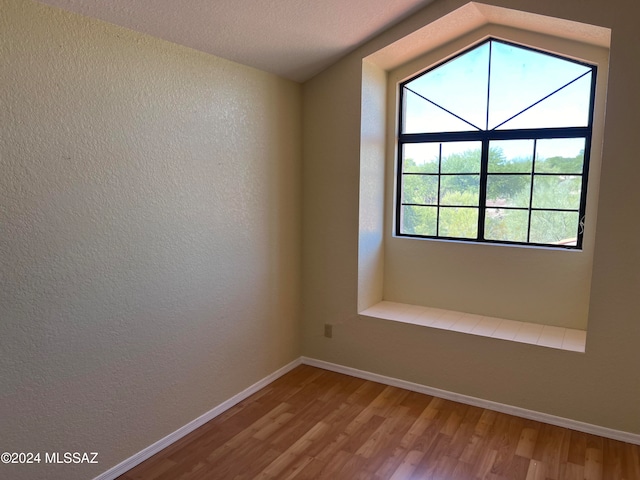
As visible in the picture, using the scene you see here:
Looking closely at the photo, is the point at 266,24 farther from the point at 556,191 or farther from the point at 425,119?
the point at 556,191

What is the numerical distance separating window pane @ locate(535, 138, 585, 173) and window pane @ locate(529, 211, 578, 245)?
31 centimetres

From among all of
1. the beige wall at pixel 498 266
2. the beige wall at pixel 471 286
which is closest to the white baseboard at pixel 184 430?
the beige wall at pixel 471 286

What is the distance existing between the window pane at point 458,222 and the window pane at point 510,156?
1.18 feet

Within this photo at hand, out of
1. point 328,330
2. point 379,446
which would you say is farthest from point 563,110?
point 379,446

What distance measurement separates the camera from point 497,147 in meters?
3.33

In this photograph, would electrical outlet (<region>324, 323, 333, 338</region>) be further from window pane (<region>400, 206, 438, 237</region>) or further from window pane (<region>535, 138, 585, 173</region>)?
window pane (<region>535, 138, 585, 173</region>)

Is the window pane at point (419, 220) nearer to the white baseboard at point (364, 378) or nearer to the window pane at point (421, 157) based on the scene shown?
the window pane at point (421, 157)

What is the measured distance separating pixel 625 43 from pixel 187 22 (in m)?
2.37

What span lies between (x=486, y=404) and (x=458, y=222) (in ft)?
4.36

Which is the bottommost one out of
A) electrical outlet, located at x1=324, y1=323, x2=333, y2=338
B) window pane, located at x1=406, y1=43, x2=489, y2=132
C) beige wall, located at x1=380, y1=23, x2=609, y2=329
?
electrical outlet, located at x1=324, y1=323, x2=333, y2=338

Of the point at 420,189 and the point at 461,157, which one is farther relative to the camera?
the point at 420,189

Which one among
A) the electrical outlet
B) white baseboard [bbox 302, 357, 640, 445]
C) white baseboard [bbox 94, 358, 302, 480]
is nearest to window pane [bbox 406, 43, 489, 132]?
the electrical outlet

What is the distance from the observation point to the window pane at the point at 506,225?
3293 mm

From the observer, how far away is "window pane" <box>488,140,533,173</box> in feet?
10.6
